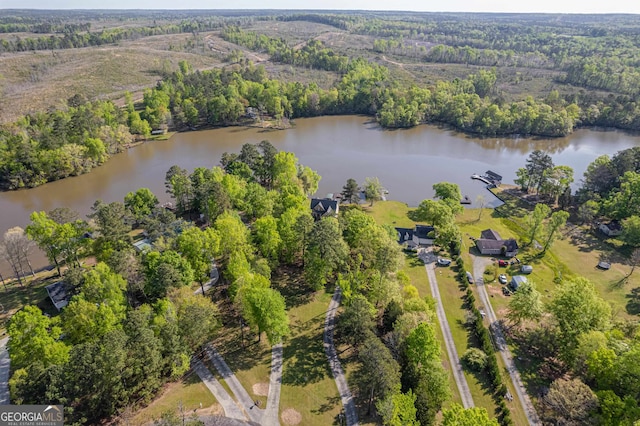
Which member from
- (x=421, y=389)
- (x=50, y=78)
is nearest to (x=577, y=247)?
(x=421, y=389)

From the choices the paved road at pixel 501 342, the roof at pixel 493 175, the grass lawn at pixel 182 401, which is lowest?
the paved road at pixel 501 342

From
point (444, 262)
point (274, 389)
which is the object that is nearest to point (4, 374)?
point (274, 389)

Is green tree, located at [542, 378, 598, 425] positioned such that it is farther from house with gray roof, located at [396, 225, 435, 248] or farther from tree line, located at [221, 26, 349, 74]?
tree line, located at [221, 26, 349, 74]

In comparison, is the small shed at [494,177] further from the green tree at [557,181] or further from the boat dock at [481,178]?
the green tree at [557,181]

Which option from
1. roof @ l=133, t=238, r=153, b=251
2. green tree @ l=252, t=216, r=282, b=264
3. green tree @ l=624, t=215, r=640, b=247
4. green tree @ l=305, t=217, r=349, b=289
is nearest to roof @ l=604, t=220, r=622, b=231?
green tree @ l=624, t=215, r=640, b=247

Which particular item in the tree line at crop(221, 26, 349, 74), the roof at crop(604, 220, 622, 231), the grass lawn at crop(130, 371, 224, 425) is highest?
the tree line at crop(221, 26, 349, 74)

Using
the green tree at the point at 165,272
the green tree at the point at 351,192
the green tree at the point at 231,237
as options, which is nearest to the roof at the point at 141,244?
the green tree at the point at 165,272
